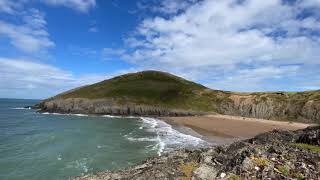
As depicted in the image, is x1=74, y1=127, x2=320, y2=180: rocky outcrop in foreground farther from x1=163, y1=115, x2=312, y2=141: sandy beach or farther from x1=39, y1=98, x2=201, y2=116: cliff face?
x1=39, y1=98, x2=201, y2=116: cliff face

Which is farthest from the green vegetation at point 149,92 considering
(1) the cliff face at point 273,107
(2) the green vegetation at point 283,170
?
(2) the green vegetation at point 283,170

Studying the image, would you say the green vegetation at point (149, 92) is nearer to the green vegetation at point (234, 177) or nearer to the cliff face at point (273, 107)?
the cliff face at point (273, 107)

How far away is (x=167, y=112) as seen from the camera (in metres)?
115

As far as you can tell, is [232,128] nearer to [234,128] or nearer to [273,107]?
[234,128]

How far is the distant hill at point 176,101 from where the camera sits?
9531 cm

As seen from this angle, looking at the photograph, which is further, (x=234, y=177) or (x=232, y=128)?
(x=232, y=128)

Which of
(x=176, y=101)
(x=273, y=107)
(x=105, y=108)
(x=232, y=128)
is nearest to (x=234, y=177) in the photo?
(x=232, y=128)

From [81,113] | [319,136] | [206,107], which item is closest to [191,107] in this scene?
[206,107]

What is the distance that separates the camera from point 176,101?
12538cm

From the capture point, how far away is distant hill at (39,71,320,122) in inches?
3752

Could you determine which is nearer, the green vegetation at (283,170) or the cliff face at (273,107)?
the green vegetation at (283,170)

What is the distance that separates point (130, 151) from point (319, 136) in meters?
25.2

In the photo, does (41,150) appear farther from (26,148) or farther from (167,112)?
(167,112)

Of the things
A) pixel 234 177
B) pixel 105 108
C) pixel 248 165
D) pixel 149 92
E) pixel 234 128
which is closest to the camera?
pixel 234 177
